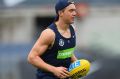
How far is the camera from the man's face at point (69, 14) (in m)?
10.5

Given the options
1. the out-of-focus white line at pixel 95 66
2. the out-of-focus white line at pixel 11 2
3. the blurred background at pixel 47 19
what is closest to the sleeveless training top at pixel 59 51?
the out-of-focus white line at pixel 95 66

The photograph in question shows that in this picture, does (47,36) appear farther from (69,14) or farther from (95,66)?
(95,66)

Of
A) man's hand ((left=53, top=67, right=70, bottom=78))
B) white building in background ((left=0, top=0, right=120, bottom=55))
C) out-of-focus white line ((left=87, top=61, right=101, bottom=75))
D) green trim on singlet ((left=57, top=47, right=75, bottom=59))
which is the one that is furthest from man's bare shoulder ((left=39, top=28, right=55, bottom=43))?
white building in background ((left=0, top=0, right=120, bottom=55))

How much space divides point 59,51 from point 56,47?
71 mm

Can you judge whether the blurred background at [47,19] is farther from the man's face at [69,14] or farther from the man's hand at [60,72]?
the man's hand at [60,72]

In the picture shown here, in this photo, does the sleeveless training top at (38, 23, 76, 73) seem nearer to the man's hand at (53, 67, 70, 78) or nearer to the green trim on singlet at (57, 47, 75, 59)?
the green trim on singlet at (57, 47, 75, 59)

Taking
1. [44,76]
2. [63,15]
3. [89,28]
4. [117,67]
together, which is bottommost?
[89,28]

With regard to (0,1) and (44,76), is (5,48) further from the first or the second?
(0,1)

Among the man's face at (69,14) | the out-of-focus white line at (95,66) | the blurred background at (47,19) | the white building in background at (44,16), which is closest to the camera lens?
the man's face at (69,14)

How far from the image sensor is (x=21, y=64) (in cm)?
1695

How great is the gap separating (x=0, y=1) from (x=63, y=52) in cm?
2850

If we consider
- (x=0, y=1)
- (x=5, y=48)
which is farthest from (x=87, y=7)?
(x=5, y=48)

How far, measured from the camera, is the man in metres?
10.5

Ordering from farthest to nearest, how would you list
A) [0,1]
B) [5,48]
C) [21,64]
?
1. [0,1]
2. [5,48]
3. [21,64]
